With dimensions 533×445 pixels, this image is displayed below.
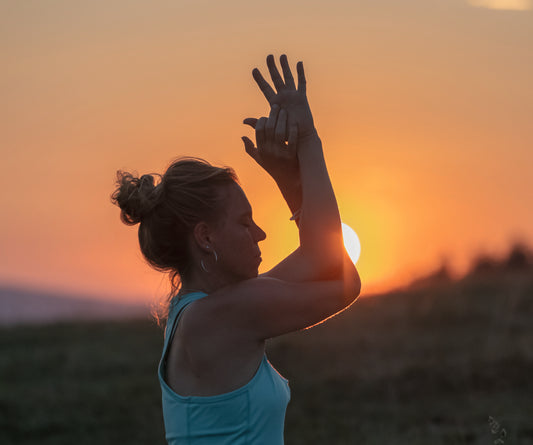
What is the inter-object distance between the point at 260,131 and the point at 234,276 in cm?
50

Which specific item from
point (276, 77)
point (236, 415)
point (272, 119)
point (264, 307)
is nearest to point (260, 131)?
point (272, 119)

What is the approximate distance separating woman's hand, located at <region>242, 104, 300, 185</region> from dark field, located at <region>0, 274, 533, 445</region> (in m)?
3.26

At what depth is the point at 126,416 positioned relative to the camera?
7535 mm

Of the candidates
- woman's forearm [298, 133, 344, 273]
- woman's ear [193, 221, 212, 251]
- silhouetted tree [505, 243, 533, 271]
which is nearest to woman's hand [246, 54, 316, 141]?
woman's forearm [298, 133, 344, 273]

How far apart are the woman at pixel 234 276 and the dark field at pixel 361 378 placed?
3248 mm

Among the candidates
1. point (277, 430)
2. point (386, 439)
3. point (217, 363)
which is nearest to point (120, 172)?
point (217, 363)

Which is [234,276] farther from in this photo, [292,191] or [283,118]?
[283,118]

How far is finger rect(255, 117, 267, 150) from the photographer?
2.55 metres

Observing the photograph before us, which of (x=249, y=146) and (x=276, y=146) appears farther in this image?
(x=249, y=146)

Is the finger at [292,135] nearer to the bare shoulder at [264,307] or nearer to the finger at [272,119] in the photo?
the finger at [272,119]

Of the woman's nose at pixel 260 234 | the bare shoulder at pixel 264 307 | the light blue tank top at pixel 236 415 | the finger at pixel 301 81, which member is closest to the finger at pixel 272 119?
the finger at pixel 301 81

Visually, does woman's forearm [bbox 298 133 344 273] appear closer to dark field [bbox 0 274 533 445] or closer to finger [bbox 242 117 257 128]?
finger [bbox 242 117 257 128]

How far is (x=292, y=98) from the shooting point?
2.53 metres

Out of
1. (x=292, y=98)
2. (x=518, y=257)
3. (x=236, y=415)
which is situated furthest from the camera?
(x=518, y=257)
